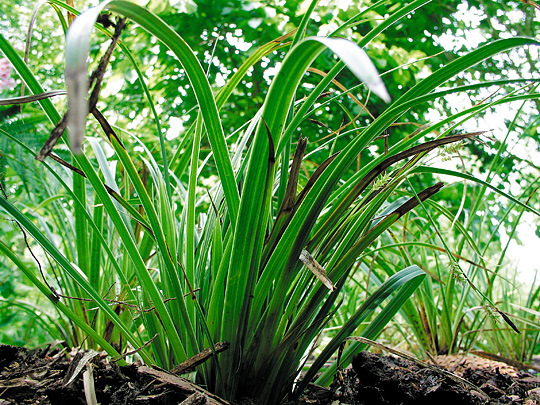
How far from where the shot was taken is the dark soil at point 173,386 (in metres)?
0.42

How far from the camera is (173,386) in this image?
0.40 m

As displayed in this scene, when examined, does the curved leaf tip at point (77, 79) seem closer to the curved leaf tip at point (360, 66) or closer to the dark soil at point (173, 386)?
the curved leaf tip at point (360, 66)

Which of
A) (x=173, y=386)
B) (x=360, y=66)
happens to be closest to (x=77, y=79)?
(x=360, y=66)

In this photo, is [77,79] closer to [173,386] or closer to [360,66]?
[360,66]

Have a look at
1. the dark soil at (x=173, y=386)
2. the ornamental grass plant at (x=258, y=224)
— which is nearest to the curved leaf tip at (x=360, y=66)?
the ornamental grass plant at (x=258, y=224)

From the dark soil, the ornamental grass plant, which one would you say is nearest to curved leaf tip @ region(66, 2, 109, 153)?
the ornamental grass plant

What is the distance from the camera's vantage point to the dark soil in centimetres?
42

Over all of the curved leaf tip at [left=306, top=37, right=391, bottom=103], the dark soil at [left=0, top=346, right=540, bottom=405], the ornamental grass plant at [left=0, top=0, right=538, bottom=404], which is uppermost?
the curved leaf tip at [left=306, top=37, right=391, bottom=103]

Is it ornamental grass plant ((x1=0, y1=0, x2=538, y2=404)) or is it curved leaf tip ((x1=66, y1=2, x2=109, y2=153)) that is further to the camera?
ornamental grass plant ((x1=0, y1=0, x2=538, y2=404))

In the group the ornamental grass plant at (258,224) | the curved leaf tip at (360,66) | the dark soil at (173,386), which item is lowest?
the dark soil at (173,386)

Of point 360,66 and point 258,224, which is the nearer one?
point 360,66

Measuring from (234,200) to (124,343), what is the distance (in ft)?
1.54

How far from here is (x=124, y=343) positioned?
71 centimetres

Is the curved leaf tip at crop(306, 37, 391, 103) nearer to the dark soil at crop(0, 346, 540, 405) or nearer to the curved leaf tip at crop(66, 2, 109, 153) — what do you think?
the curved leaf tip at crop(66, 2, 109, 153)
